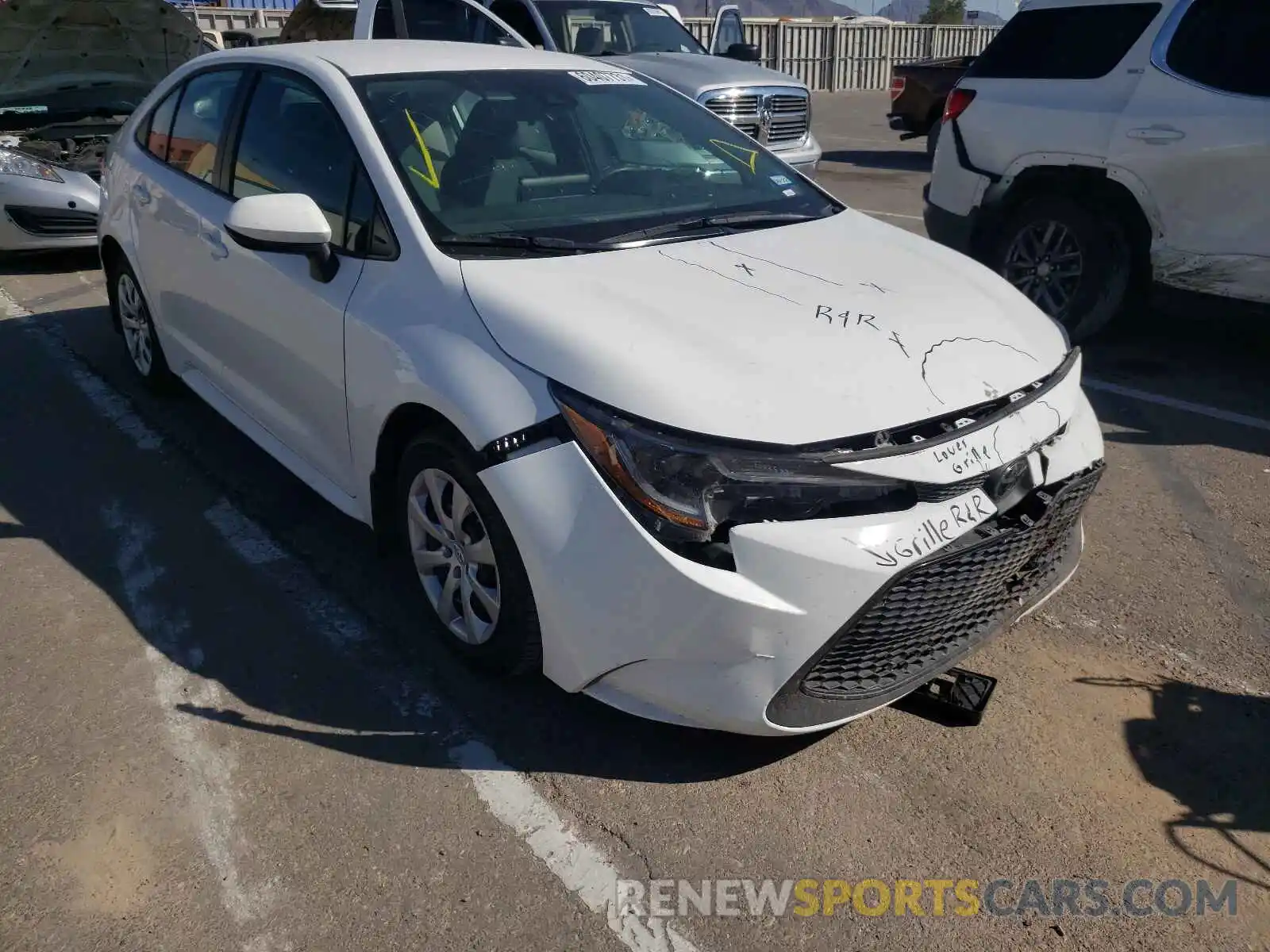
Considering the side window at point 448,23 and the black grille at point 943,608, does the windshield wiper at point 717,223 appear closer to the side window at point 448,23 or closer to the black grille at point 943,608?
the black grille at point 943,608

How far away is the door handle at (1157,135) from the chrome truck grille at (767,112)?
4079 millimetres

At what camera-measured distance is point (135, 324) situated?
520 centimetres

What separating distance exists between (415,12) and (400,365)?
25.1 feet

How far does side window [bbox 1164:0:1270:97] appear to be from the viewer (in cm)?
519

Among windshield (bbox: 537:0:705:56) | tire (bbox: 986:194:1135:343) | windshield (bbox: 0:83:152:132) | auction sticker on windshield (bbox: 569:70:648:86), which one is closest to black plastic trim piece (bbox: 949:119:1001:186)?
tire (bbox: 986:194:1135:343)

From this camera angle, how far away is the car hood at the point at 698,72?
9250 mm

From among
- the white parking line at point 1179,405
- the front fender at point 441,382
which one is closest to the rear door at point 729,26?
the white parking line at point 1179,405

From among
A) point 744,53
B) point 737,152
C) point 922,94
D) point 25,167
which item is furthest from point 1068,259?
point 922,94

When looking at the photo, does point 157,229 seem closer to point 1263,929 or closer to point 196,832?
point 196,832

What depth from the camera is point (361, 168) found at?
3295 mm

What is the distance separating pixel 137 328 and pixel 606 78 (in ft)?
8.69

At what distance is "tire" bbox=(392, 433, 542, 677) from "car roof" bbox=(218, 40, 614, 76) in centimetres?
149

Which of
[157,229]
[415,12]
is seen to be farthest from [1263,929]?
[415,12]

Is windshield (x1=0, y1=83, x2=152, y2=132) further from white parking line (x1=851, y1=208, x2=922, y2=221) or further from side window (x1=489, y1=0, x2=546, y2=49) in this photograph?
white parking line (x1=851, y1=208, x2=922, y2=221)
